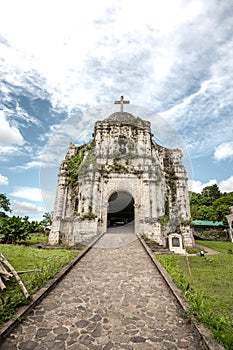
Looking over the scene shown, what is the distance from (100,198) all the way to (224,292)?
11314 mm

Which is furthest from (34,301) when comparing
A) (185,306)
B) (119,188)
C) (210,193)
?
(210,193)

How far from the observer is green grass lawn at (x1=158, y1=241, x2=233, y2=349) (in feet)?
12.5

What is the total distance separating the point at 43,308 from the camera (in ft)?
15.5

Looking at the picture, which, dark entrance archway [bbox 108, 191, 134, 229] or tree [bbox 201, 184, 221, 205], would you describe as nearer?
dark entrance archway [bbox 108, 191, 134, 229]

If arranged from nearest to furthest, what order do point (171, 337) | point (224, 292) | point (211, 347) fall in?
1. point (211, 347)
2. point (171, 337)
3. point (224, 292)

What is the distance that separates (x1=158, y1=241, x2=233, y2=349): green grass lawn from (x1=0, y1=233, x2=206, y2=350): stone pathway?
0.41m

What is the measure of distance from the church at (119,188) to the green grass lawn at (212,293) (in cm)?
426

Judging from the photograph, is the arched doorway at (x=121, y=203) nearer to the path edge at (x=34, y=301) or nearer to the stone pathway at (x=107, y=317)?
the path edge at (x=34, y=301)

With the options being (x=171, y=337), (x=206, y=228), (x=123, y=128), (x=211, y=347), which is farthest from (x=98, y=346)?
(x=206, y=228)

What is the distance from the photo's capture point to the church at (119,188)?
1577 centimetres

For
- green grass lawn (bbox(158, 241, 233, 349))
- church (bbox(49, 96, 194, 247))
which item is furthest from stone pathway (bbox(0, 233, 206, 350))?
church (bbox(49, 96, 194, 247))

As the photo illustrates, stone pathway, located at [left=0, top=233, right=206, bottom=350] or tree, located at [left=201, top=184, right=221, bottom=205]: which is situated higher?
tree, located at [left=201, top=184, right=221, bottom=205]

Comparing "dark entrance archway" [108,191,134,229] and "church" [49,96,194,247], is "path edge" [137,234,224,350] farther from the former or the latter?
"dark entrance archway" [108,191,134,229]

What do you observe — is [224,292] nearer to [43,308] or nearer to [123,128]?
[43,308]
